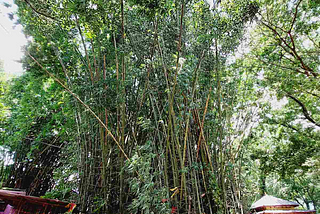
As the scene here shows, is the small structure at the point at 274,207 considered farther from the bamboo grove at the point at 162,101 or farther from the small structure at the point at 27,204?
the small structure at the point at 27,204

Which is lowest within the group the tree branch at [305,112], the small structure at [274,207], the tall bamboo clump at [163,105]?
the small structure at [274,207]

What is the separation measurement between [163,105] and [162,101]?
44 millimetres

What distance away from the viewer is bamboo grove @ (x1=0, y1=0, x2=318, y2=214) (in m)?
1.81

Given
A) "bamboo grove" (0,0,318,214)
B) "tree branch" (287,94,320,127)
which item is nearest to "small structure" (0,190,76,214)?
"bamboo grove" (0,0,318,214)

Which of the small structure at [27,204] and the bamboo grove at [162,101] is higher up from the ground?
the bamboo grove at [162,101]

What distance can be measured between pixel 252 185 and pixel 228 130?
0.97 m

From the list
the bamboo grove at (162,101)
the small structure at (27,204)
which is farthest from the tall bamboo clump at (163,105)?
the small structure at (27,204)

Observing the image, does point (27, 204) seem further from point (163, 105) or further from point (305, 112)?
point (305, 112)

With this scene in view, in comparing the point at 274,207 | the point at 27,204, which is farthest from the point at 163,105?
the point at 274,207

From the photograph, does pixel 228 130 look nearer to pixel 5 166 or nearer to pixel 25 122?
pixel 25 122

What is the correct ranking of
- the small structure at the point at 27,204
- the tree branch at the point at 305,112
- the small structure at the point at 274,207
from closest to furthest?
the small structure at the point at 27,204
the small structure at the point at 274,207
the tree branch at the point at 305,112

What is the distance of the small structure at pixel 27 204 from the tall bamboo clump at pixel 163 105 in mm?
291

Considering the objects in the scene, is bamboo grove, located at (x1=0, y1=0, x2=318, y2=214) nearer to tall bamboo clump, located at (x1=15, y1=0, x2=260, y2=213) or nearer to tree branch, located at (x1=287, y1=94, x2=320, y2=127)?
tall bamboo clump, located at (x1=15, y1=0, x2=260, y2=213)

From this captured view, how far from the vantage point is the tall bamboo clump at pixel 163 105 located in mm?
1803
